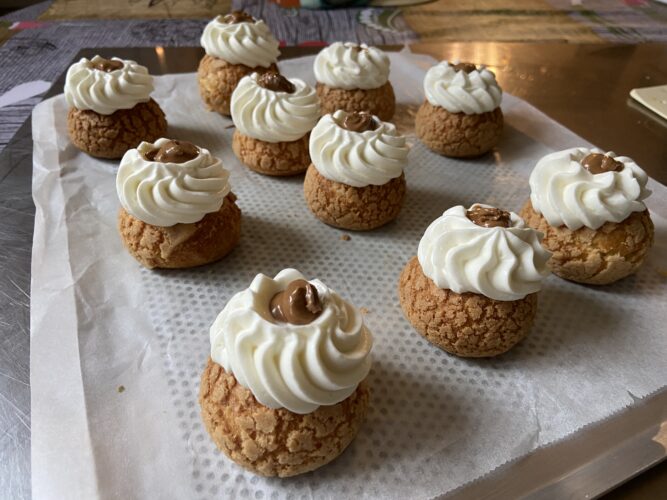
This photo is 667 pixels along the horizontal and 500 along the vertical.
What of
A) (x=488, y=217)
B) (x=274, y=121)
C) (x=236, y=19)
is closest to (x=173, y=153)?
(x=274, y=121)

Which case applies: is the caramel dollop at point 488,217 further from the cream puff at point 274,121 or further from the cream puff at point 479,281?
the cream puff at point 274,121

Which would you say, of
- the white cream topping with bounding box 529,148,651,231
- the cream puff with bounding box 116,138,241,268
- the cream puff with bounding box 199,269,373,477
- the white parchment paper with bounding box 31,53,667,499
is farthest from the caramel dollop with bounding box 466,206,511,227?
the cream puff with bounding box 116,138,241,268

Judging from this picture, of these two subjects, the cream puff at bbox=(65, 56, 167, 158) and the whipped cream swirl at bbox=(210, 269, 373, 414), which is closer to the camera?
the whipped cream swirl at bbox=(210, 269, 373, 414)

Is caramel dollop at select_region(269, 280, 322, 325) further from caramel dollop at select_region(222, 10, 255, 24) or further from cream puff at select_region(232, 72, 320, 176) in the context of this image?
caramel dollop at select_region(222, 10, 255, 24)

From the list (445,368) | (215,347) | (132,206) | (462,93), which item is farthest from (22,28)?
(445,368)

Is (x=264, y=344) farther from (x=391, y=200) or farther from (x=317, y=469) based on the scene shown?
(x=391, y=200)

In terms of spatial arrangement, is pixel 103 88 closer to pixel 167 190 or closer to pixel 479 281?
pixel 167 190
